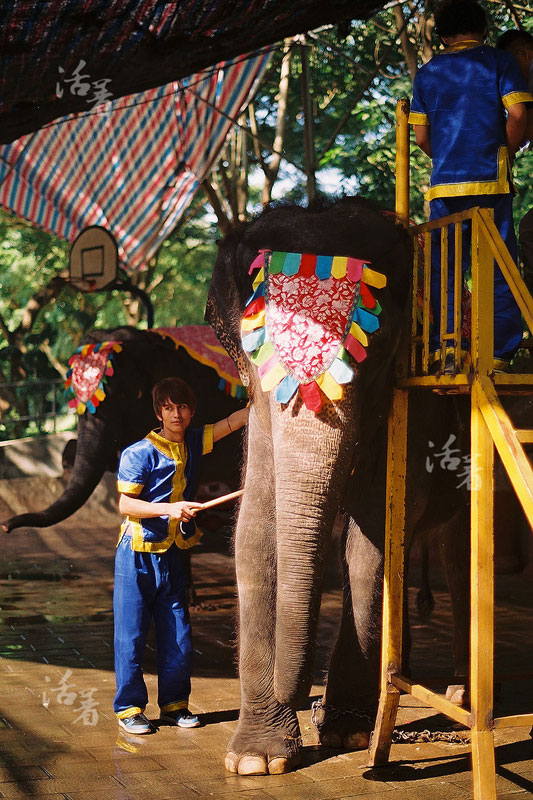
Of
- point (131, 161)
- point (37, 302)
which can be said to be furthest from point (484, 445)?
point (37, 302)

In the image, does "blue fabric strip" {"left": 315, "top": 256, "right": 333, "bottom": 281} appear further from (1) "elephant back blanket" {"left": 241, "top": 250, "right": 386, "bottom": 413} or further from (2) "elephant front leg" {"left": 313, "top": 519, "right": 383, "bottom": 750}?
(2) "elephant front leg" {"left": 313, "top": 519, "right": 383, "bottom": 750}

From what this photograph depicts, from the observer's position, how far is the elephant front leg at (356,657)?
436 centimetres

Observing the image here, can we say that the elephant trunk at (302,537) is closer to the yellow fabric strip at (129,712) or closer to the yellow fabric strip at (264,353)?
the yellow fabric strip at (264,353)

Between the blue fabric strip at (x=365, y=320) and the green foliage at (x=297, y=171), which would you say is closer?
the blue fabric strip at (x=365, y=320)

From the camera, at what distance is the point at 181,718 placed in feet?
15.6

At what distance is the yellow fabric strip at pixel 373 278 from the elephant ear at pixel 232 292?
0.57m

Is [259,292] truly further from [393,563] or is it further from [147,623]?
[147,623]

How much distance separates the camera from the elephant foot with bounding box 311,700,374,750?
4422 millimetres

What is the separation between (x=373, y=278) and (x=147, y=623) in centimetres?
190

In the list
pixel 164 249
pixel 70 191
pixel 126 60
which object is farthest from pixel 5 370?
pixel 126 60

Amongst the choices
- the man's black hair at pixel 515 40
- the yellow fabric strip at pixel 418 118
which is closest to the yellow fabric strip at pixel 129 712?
the yellow fabric strip at pixel 418 118

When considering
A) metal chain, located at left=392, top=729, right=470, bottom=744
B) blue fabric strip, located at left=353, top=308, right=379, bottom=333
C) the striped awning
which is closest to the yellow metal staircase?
blue fabric strip, located at left=353, top=308, right=379, bottom=333

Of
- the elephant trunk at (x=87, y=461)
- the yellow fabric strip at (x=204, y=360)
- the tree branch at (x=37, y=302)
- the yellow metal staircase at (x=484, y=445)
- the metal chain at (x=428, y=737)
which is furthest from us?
the tree branch at (x=37, y=302)

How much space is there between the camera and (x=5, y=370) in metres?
20.2
